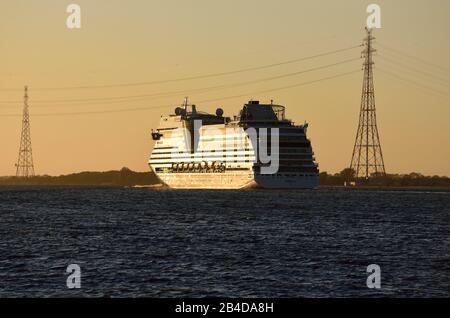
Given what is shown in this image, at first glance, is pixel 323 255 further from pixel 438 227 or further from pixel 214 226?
pixel 438 227

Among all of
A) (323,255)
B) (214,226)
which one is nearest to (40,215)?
(214,226)

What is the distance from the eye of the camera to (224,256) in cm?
4612

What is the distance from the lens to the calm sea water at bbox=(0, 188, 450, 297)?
34.3 m

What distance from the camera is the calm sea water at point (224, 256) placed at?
34.3 m

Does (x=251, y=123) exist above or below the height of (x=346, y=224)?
above

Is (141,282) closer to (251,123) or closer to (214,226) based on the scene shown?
(214,226)
